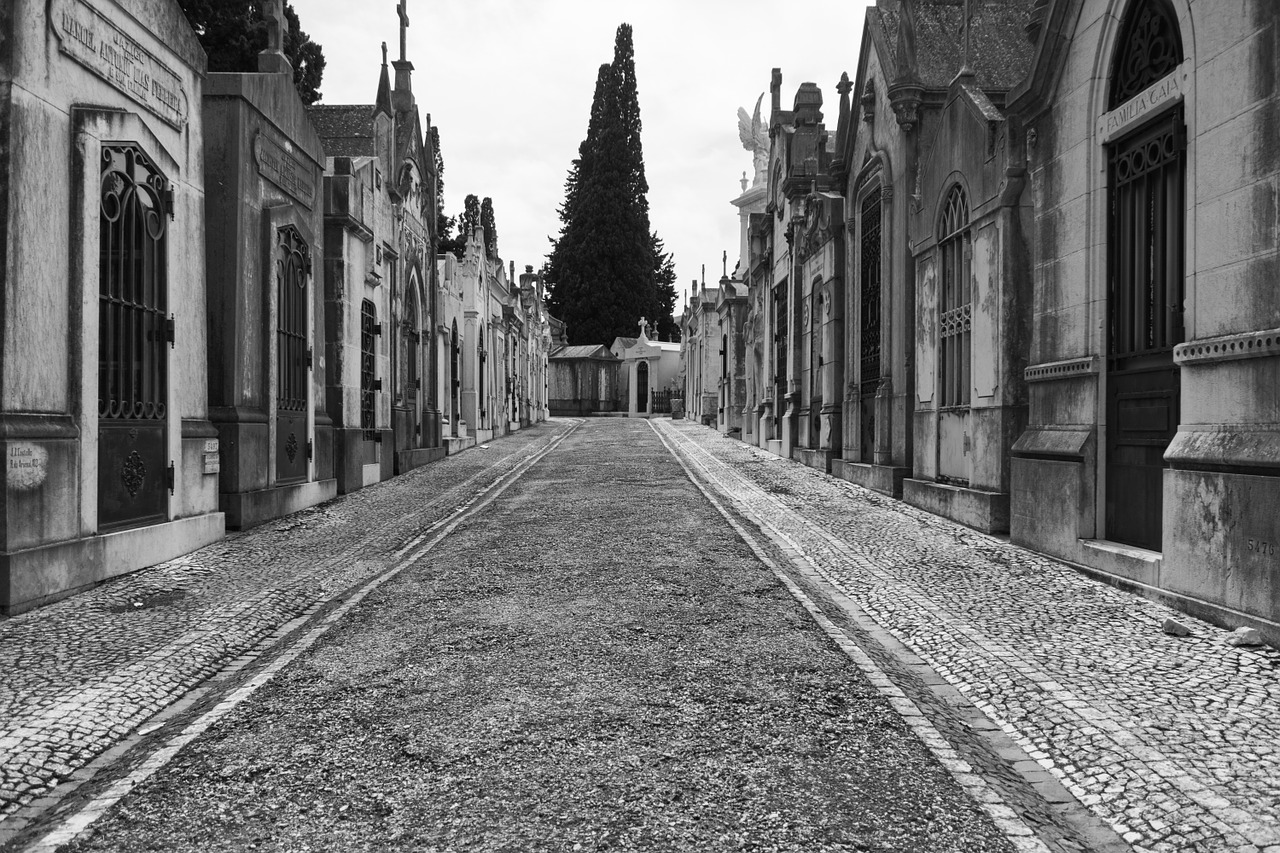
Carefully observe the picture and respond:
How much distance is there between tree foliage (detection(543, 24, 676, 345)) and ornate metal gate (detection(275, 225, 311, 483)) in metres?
56.4

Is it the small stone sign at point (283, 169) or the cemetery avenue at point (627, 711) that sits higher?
the small stone sign at point (283, 169)

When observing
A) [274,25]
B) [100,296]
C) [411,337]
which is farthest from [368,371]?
[100,296]

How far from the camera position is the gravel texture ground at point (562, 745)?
9.55 ft

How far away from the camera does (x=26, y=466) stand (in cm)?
602

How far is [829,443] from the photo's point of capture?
17031 mm

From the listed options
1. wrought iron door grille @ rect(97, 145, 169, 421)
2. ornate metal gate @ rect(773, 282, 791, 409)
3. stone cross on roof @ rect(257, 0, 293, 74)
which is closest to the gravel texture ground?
wrought iron door grille @ rect(97, 145, 169, 421)

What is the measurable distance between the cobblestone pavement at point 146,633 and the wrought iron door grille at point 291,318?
206 centimetres

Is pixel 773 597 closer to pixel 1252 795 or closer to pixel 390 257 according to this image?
pixel 1252 795

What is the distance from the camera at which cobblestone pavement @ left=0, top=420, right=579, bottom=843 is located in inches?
146

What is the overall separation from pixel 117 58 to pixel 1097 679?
8.15m

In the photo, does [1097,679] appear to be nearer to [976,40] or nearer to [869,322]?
[869,322]

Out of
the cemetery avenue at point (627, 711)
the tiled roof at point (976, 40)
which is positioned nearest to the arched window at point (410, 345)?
the tiled roof at point (976, 40)

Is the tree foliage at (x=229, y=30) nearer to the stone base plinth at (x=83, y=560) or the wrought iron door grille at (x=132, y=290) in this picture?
the wrought iron door grille at (x=132, y=290)

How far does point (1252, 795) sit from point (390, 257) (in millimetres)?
15528
